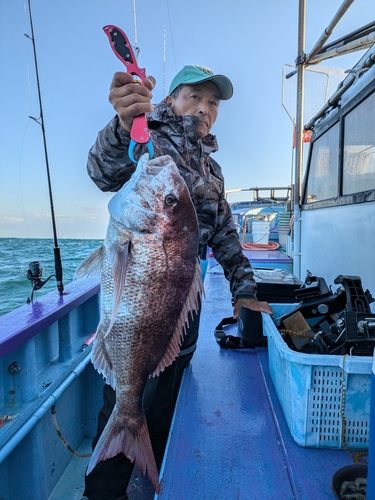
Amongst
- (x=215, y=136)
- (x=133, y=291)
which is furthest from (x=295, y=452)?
(x=215, y=136)

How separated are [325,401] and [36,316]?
6.13ft

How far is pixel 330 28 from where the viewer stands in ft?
12.2

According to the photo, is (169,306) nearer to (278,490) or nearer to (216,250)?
(278,490)

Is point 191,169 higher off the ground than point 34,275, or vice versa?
point 191,169

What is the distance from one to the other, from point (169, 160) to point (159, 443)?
1.77 m

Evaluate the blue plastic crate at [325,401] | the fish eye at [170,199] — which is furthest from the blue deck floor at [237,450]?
the fish eye at [170,199]

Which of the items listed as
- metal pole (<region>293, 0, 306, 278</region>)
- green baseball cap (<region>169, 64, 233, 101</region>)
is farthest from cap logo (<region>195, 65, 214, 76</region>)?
metal pole (<region>293, 0, 306, 278</region>)

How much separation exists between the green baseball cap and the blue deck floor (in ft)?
5.98

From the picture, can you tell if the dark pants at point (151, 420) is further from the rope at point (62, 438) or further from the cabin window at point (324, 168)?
the cabin window at point (324, 168)

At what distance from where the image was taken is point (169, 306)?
4.75 ft

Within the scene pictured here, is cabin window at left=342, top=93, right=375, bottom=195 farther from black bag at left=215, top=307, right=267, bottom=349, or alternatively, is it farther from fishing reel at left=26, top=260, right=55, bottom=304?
fishing reel at left=26, top=260, right=55, bottom=304

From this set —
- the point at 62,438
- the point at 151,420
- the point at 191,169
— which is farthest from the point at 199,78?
the point at 62,438

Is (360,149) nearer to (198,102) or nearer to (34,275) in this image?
(198,102)

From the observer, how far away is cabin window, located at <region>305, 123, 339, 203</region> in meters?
4.00
